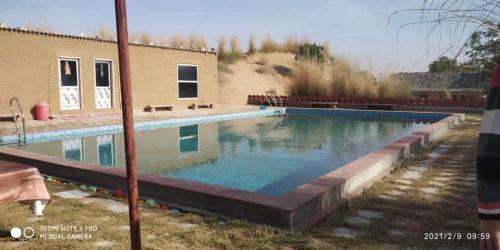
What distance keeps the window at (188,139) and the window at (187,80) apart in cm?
485

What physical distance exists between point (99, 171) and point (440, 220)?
3.46 m

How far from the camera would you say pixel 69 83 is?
41.3ft

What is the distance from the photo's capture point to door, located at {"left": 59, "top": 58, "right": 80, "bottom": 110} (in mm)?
12352

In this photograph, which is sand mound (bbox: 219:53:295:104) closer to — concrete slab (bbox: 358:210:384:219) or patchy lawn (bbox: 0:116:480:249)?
patchy lawn (bbox: 0:116:480:249)

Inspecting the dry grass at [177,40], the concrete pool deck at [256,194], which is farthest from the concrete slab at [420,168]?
the dry grass at [177,40]

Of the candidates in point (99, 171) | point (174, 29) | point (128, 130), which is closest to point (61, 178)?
point (99, 171)

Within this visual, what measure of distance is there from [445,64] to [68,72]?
41.6 ft

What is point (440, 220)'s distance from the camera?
320 cm

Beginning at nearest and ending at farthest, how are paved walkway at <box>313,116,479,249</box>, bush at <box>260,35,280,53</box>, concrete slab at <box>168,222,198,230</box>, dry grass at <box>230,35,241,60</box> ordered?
paved walkway at <box>313,116,479,249</box> → concrete slab at <box>168,222,198,230</box> → dry grass at <box>230,35,241,60</box> → bush at <box>260,35,280,53</box>

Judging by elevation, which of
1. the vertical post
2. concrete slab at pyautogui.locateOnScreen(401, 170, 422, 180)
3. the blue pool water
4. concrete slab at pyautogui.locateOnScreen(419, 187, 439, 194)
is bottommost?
the blue pool water

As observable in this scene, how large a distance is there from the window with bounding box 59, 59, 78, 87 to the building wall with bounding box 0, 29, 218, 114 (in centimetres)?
20

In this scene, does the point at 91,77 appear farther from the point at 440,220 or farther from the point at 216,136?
the point at 440,220

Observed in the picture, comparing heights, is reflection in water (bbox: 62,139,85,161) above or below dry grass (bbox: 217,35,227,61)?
below

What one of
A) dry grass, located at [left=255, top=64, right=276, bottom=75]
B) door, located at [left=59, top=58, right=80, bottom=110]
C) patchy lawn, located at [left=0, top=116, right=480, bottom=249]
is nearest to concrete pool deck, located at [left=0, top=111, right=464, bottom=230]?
patchy lawn, located at [left=0, top=116, right=480, bottom=249]
